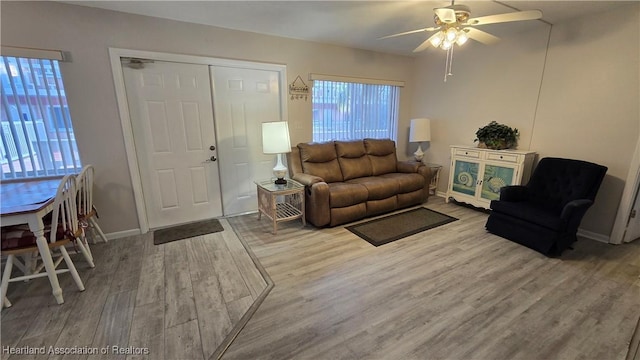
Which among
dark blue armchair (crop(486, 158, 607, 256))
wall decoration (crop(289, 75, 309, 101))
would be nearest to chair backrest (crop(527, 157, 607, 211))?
dark blue armchair (crop(486, 158, 607, 256))

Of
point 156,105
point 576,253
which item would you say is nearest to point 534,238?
point 576,253

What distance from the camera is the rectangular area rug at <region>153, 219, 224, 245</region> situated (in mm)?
2977

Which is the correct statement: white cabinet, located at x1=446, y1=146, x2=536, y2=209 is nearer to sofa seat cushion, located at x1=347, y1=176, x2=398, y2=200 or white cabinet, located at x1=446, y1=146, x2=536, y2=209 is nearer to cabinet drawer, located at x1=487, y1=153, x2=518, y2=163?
cabinet drawer, located at x1=487, y1=153, x2=518, y2=163

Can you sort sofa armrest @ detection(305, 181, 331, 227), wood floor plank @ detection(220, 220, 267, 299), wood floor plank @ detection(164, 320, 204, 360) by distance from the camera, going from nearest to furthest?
wood floor plank @ detection(164, 320, 204, 360) → wood floor plank @ detection(220, 220, 267, 299) → sofa armrest @ detection(305, 181, 331, 227)

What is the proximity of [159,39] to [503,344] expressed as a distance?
398cm

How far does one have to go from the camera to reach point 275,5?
2.50m

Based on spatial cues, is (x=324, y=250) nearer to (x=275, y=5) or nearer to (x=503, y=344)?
(x=503, y=344)

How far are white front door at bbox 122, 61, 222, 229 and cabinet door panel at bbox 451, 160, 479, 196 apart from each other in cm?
341

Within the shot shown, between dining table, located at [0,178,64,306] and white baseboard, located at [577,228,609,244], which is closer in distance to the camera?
dining table, located at [0,178,64,306]

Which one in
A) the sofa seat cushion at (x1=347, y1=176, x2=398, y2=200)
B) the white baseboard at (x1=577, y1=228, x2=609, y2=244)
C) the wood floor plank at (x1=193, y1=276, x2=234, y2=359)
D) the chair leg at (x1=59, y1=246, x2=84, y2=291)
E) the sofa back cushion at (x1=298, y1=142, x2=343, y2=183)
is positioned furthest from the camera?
the sofa back cushion at (x1=298, y1=142, x2=343, y2=183)

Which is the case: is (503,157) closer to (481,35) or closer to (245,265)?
(481,35)

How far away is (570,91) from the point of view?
9.80 feet

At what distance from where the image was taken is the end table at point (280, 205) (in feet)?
9.98

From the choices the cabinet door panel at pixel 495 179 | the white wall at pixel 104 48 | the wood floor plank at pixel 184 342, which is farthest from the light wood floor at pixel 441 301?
the white wall at pixel 104 48
